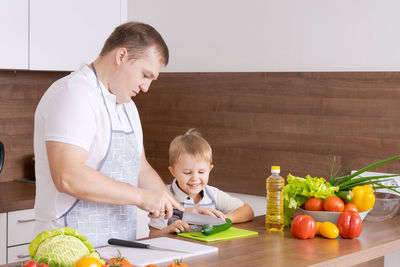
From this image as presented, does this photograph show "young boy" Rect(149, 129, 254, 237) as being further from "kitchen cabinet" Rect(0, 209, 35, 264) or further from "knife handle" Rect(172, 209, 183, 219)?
"kitchen cabinet" Rect(0, 209, 35, 264)

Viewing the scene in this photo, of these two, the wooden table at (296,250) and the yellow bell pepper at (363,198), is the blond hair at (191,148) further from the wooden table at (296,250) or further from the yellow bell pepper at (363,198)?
the yellow bell pepper at (363,198)

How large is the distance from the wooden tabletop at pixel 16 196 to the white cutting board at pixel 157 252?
109cm

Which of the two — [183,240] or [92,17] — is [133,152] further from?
[92,17]

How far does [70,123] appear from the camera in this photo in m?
1.89

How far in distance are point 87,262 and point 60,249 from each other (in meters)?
0.13

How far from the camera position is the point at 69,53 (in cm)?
321

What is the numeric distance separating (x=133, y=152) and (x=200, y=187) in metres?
0.32

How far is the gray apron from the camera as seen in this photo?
204 cm

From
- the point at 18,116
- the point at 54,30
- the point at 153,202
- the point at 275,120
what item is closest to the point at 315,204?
the point at 153,202

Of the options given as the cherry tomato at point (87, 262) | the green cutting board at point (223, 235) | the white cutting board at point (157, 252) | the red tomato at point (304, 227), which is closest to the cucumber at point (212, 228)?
the green cutting board at point (223, 235)

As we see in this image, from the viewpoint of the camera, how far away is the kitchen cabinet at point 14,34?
2.91 m

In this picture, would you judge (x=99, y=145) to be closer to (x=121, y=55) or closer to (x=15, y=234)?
(x=121, y=55)

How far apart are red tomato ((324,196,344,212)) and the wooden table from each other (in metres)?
0.13

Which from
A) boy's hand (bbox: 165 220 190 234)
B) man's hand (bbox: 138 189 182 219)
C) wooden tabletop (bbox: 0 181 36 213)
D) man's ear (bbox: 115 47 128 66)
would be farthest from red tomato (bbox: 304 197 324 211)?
wooden tabletop (bbox: 0 181 36 213)
